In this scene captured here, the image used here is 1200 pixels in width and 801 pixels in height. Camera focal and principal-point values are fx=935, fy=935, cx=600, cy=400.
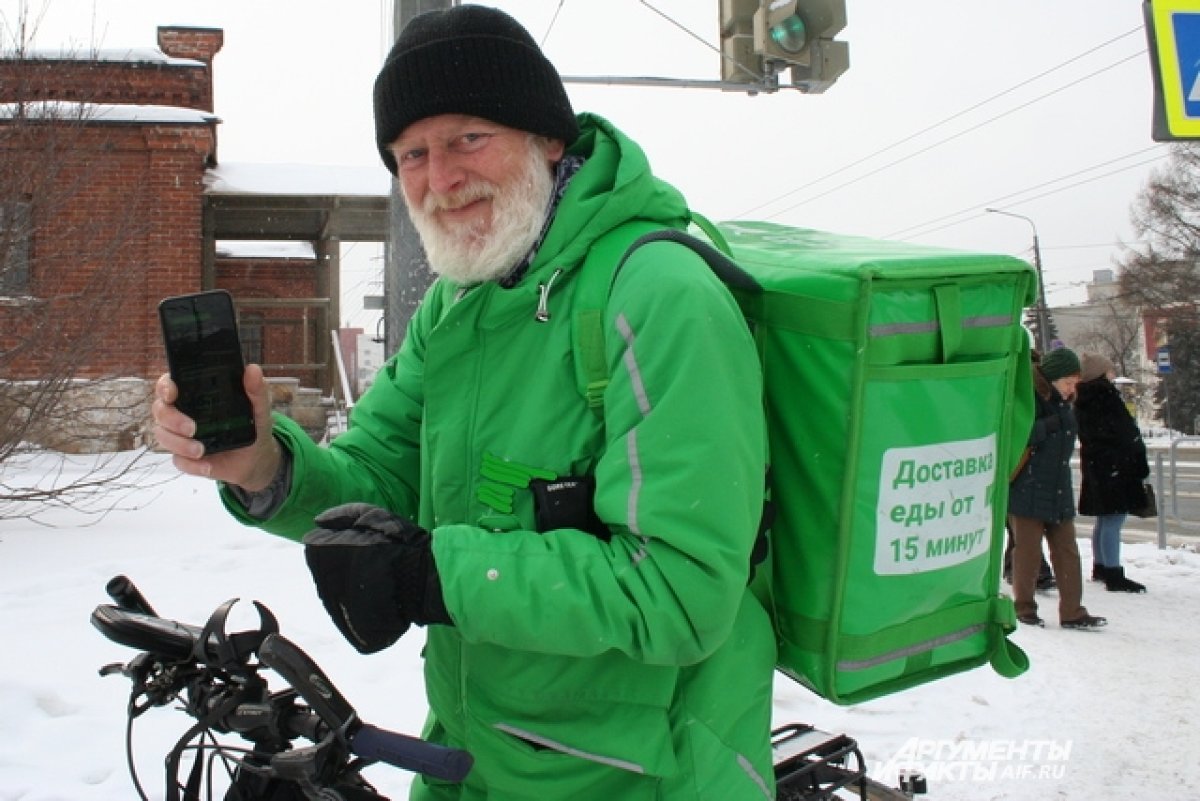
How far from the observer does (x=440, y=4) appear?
4145 mm

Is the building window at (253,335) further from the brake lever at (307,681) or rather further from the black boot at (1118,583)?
the brake lever at (307,681)

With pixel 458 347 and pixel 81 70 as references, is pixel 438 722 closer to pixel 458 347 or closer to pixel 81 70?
pixel 458 347

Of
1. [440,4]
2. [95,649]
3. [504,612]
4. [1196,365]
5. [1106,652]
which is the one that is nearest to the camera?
[504,612]

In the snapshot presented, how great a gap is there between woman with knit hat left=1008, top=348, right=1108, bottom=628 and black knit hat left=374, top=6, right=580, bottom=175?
5.45 m

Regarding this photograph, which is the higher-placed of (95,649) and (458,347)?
(458,347)

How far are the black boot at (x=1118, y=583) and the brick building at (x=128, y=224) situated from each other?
323 inches

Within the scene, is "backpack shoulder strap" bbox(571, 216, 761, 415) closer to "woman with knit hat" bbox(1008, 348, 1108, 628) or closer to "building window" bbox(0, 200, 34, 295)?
"woman with knit hat" bbox(1008, 348, 1108, 628)

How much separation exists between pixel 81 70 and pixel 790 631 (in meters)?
9.48

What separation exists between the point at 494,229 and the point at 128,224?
7.62 m

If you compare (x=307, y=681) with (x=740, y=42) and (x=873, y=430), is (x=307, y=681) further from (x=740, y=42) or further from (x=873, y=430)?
(x=740, y=42)

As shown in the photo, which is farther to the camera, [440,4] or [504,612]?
[440,4]

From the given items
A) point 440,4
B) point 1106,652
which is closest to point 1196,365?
point 1106,652

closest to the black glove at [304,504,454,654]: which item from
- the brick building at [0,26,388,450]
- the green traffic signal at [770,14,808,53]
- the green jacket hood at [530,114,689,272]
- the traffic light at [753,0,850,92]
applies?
the green jacket hood at [530,114,689,272]

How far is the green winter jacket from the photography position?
118 cm
